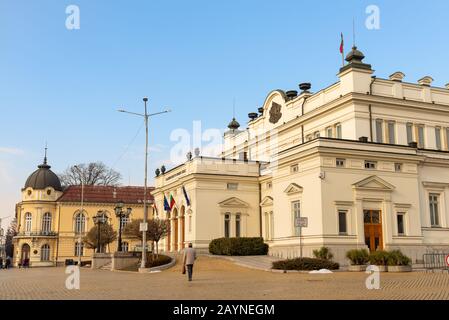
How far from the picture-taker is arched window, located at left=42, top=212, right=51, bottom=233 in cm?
7494

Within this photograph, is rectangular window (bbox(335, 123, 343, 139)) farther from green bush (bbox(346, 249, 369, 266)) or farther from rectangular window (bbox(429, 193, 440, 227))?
green bush (bbox(346, 249, 369, 266))

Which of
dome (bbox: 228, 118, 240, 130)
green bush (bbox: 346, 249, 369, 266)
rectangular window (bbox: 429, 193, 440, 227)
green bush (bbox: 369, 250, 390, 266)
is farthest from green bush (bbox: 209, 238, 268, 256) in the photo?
dome (bbox: 228, 118, 240, 130)

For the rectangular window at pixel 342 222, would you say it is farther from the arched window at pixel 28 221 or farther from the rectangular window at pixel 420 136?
the arched window at pixel 28 221

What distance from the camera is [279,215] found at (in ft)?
125

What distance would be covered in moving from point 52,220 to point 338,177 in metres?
53.0

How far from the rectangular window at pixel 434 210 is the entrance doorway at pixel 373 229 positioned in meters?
5.22

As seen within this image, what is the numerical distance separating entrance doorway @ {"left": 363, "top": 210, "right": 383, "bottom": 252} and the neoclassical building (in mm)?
67

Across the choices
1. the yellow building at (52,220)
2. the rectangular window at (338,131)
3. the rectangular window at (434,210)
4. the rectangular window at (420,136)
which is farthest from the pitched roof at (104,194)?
the rectangular window at (434,210)

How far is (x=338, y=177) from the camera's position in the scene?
3462 centimetres

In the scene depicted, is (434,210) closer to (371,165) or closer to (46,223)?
(371,165)

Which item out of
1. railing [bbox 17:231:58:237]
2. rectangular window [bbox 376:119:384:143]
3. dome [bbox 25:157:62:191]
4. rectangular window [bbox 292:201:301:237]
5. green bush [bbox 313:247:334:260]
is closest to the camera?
green bush [bbox 313:247:334:260]

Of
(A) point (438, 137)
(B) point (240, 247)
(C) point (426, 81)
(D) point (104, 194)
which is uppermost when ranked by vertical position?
(C) point (426, 81)

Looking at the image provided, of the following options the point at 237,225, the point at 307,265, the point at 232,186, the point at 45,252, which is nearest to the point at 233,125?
the point at 232,186
